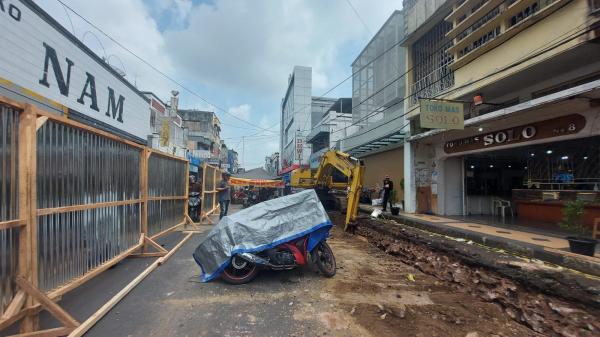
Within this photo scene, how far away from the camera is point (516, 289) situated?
217 inches

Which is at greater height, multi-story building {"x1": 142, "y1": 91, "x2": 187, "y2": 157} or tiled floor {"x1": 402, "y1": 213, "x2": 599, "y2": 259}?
multi-story building {"x1": 142, "y1": 91, "x2": 187, "y2": 157}

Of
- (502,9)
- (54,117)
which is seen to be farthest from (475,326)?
(502,9)

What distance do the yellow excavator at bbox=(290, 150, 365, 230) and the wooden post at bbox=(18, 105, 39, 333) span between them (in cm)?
832

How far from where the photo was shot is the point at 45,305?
10.5 feet

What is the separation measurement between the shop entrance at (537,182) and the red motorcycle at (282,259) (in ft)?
22.2

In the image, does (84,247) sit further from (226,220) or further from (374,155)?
(374,155)

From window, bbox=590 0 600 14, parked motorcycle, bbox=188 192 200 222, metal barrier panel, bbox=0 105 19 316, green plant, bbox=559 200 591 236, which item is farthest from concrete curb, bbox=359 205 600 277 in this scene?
parked motorcycle, bbox=188 192 200 222

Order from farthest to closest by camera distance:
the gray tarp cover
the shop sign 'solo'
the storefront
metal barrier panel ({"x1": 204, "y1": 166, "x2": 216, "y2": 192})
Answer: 1. metal barrier panel ({"x1": 204, "y1": 166, "x2": 216, "y2": 192})
2. the storefront
3. the shop sign 'solo'
4. the gray tarp cover

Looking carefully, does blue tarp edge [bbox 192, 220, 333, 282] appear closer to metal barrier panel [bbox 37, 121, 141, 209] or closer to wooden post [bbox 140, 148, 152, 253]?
wooden post [bbox 140, 148, 152, 253]

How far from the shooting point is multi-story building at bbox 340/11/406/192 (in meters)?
16.4

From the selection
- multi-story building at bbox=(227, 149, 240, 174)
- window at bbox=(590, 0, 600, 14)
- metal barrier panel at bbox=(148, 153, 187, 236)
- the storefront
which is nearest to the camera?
window at bbox=(590, 0, 600, 14)

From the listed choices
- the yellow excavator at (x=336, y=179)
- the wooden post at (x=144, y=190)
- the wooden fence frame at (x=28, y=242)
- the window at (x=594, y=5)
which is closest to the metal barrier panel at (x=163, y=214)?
the wooden post at (x=144, y=190)

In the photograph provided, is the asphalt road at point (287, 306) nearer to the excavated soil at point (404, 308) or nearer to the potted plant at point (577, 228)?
the excavated soil at point (404, 308)

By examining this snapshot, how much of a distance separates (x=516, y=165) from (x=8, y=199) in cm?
1765
